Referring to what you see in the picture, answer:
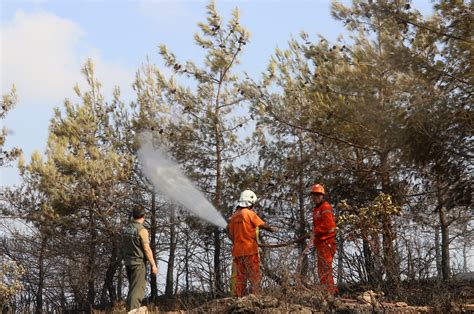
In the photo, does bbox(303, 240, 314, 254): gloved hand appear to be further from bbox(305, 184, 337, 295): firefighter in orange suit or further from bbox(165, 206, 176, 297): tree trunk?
bbox(165, 206, 176, 297): tree trunk

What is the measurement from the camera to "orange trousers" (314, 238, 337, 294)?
26.7 ft

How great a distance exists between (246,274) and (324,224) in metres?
1.56

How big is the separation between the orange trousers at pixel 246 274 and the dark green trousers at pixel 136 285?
119 centimetres

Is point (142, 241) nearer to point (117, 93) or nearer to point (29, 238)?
point (117, 93)

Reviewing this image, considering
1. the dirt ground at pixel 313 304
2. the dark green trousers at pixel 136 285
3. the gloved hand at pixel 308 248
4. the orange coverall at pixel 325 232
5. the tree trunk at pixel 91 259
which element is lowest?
the dirt ground at pixel 313 304

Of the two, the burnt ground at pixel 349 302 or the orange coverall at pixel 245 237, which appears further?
the orange coverall at pixel 245 237

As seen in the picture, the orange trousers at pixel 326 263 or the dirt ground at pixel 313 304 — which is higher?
the orange trousers at pixel 326 263

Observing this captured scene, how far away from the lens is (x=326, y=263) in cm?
880

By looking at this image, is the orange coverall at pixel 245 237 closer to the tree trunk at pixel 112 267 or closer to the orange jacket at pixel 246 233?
the orange jacket at pixel 246 233

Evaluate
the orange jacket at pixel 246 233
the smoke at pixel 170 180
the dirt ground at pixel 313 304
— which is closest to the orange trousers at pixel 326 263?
the dirt ground at pixel 313 304

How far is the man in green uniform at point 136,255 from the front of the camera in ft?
30.0

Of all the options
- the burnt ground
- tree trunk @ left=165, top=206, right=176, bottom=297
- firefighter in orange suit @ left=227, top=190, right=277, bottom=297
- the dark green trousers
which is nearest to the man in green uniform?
the dark green trousers

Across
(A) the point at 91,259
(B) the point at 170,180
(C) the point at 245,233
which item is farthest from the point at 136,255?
(A) the point at 91,259

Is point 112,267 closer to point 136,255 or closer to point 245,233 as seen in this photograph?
point 245,233
